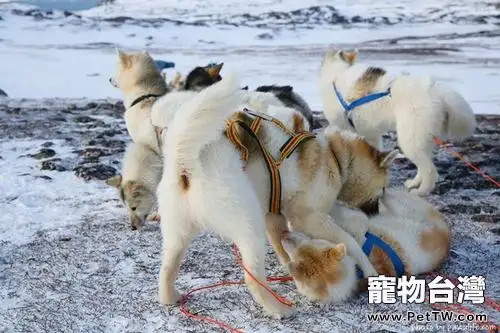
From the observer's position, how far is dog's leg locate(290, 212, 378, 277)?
133 inches

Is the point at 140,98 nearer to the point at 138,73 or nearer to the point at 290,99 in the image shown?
the point at 138,73

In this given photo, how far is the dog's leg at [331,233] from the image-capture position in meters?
3.38

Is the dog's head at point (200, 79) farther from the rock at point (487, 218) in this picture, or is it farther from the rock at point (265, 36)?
the rock at point (265, 36)

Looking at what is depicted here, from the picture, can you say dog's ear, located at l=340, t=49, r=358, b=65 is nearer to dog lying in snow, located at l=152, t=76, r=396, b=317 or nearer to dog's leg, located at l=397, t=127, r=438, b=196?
dog's leg, located at l=397, t=127, r=438, b=196

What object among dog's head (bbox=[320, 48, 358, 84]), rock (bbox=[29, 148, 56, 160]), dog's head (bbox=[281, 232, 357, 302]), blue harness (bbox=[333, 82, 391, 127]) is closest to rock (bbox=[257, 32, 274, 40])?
dog's head (bbox=[320, 48, 358, 84])

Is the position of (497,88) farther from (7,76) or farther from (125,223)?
Answer: (7,76)

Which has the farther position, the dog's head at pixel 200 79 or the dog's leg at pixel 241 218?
the dog's head at pixel 200 79

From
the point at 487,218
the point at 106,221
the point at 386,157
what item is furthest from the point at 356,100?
the point at 106,221

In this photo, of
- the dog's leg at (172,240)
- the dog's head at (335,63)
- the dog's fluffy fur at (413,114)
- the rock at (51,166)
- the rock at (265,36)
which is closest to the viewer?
the dog's leg at (172,240)

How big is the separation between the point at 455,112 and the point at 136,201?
2.75 meters

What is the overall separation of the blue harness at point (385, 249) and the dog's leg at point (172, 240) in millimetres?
1134

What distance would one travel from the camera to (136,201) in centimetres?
452

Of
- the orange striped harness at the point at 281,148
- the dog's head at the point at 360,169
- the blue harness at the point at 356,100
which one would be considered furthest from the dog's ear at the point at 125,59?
the dog's head at the point at 360,169

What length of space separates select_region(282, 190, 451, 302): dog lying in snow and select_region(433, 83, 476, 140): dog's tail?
1219 mm
